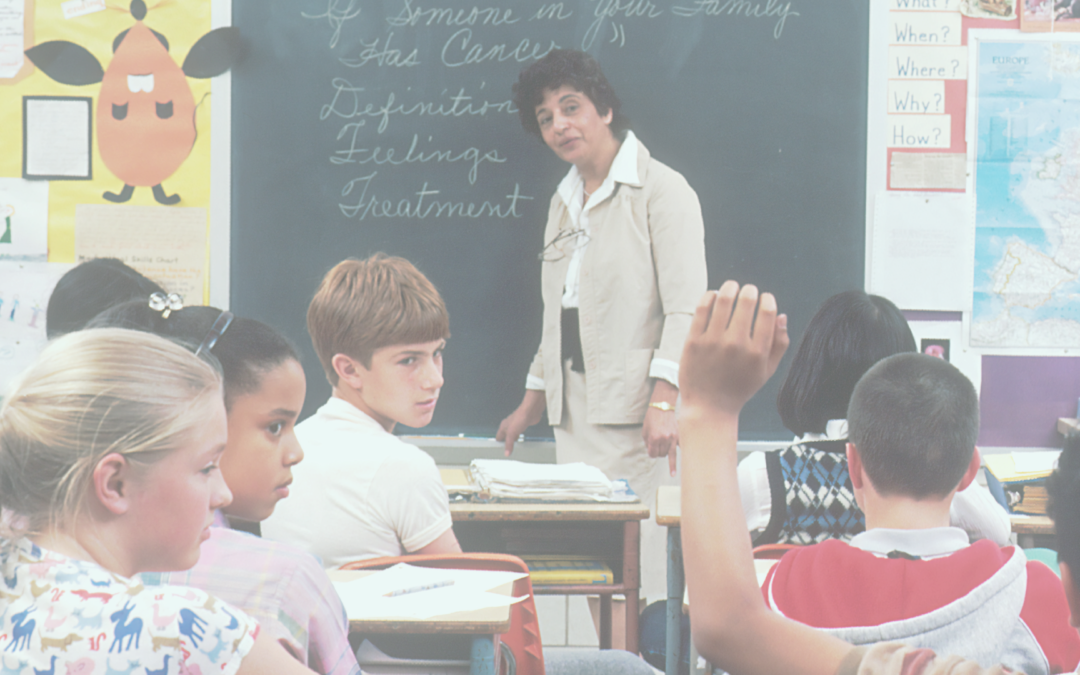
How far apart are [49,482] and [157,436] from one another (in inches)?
3.8

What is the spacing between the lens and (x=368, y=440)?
67.9 inches

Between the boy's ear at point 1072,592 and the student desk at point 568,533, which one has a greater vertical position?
the boy's ear at point 1072,592

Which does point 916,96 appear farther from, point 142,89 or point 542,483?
point 142,89

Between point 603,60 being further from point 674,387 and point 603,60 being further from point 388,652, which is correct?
point 388,652

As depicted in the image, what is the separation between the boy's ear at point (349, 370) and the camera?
1.98m

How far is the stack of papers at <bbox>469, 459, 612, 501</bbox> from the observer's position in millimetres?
2322

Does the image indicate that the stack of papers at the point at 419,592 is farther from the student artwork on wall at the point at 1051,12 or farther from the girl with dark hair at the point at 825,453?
the student artwork on wall at the point at 1051,12

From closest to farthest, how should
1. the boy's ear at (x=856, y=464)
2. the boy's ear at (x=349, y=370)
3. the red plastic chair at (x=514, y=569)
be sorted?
the boy's ear at (x=856, y=464) < the red plastic chair at (x=514, y=569) < the boy's ear at (x=349, y=370)

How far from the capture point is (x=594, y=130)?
3.20 m

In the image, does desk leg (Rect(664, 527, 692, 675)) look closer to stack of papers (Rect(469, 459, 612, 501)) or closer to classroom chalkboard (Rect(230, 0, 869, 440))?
stack of papers (Rect(469, 459, 612, 501))

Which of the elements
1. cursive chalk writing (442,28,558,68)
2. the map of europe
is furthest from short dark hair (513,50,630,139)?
the map of europe

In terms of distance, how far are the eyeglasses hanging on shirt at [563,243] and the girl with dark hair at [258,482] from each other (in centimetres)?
181

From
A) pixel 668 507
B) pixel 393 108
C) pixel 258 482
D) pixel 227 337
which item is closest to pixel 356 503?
pixel 258 482

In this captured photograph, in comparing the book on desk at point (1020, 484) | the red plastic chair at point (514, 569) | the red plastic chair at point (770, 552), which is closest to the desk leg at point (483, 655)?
the red plastic chair at point (514, 569)
